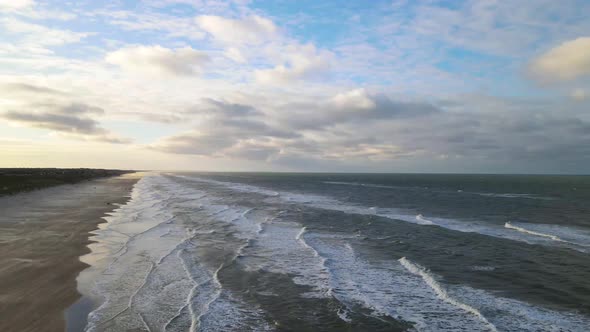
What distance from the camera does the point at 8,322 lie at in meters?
9.28

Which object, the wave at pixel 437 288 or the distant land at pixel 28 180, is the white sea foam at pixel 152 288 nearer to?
the wave at pixel 437 288

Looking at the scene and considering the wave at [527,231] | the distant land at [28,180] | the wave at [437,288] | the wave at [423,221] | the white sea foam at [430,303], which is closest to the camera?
the white sea foam at [430,303]

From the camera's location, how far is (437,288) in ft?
43.9

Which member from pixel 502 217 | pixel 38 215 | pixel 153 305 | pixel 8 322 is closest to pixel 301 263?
pixel 153 305

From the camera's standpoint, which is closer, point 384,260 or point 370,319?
point 370,319

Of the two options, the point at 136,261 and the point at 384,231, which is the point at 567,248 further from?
the point at 136,261

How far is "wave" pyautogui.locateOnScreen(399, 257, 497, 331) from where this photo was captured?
1073 cm

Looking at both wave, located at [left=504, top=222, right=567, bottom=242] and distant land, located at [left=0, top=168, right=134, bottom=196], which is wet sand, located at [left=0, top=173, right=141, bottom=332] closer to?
distant land, located at [left=0, top=168, right=134, bottom=196]

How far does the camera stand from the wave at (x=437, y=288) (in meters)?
10.7

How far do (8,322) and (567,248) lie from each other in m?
26.4

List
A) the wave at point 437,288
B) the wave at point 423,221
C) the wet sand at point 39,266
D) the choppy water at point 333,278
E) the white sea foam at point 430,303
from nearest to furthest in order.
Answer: the wet sand at point 39,266
the white sea foam at point 430,303
the choppy water at point 333,278
the wave at point 437,288
the wave at point 423,221

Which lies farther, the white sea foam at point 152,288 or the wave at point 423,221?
the wave at point 423,221

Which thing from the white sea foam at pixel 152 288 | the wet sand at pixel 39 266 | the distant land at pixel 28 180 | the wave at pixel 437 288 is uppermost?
the distant land at pixel 28 180

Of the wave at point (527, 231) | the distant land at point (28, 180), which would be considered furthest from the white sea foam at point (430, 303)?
the distant land at point (28, 180)
